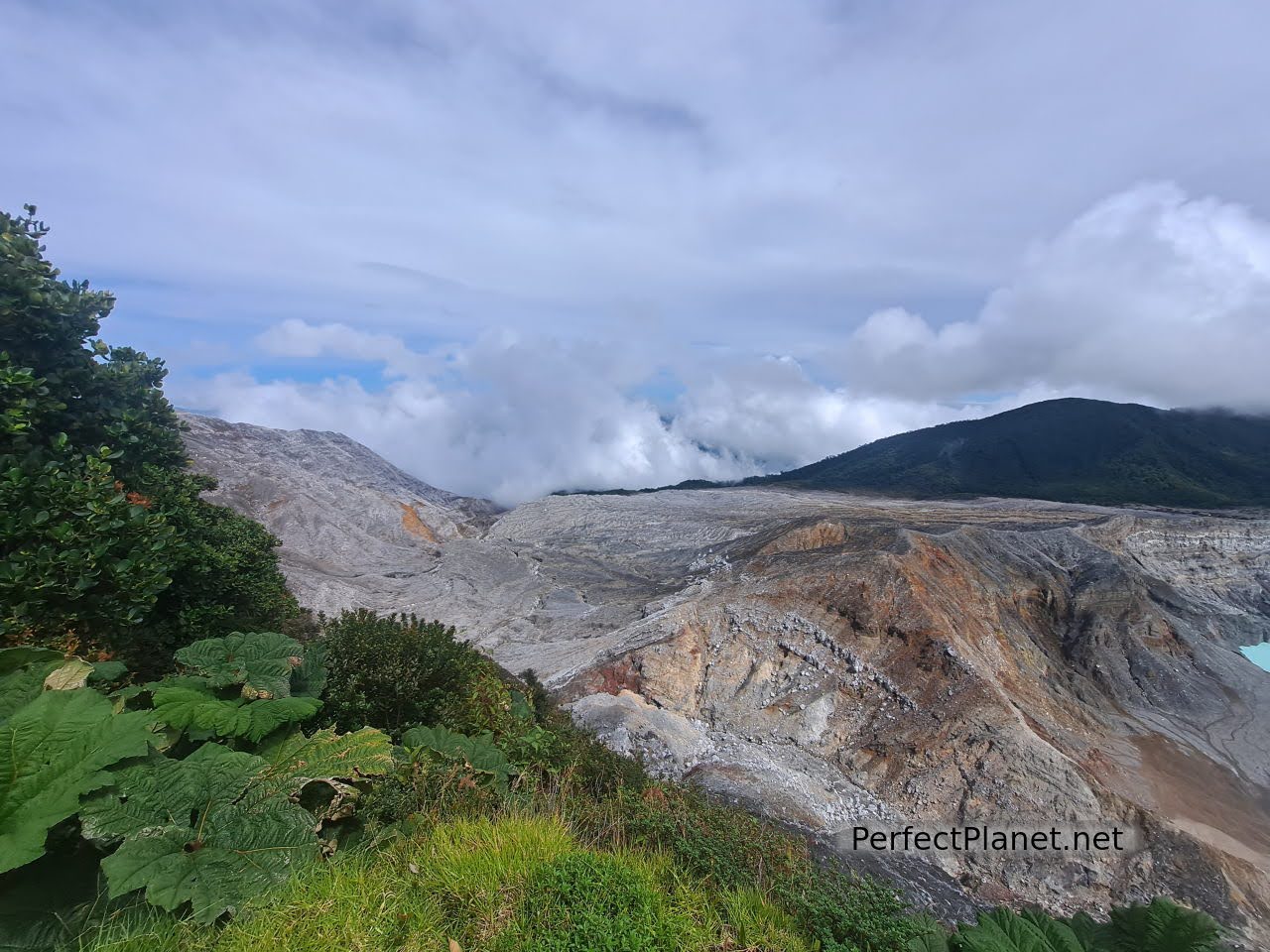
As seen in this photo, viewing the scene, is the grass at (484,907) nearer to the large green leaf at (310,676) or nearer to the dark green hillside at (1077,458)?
the large green leaf at (310,676)

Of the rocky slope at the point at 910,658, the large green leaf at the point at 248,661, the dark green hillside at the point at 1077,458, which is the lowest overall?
the rocky slope at the point at 910,658

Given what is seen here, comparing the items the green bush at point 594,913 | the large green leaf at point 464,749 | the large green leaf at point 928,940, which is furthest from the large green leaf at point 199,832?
the large green leaf at point 928,940

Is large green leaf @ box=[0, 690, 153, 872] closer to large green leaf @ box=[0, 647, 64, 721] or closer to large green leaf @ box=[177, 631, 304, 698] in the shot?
large green leaf @ box=[0, 647, 64, 721]

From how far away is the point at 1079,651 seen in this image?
28781 millimetres

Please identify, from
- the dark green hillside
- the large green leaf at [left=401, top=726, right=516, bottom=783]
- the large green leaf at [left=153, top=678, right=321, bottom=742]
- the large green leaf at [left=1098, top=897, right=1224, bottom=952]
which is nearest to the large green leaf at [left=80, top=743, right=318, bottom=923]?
the large green leaf at [left=153, top=678, right=321, bottom=742]

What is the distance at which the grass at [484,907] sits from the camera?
3.15m

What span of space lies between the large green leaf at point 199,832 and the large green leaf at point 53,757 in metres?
0.22

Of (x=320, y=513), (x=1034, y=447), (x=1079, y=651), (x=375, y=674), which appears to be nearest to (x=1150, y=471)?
(x=1034, y=447)

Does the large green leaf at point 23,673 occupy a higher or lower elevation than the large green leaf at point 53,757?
higher

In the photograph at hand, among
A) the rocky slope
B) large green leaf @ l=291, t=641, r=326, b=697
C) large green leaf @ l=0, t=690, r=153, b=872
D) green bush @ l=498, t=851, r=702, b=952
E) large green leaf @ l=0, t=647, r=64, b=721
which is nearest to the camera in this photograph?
large green leaf @ l=0, t=690, r=153, b=872

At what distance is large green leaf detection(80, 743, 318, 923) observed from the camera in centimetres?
310

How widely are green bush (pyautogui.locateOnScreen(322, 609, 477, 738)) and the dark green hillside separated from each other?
8481cm

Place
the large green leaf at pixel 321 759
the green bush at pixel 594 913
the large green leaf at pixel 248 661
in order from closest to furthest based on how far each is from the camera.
Result: the green bush at pixel 594 913 < the large green leaf at pixel 321 759 < the large green leaf at pixel 248 661

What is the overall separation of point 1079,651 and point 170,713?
3432 cm
